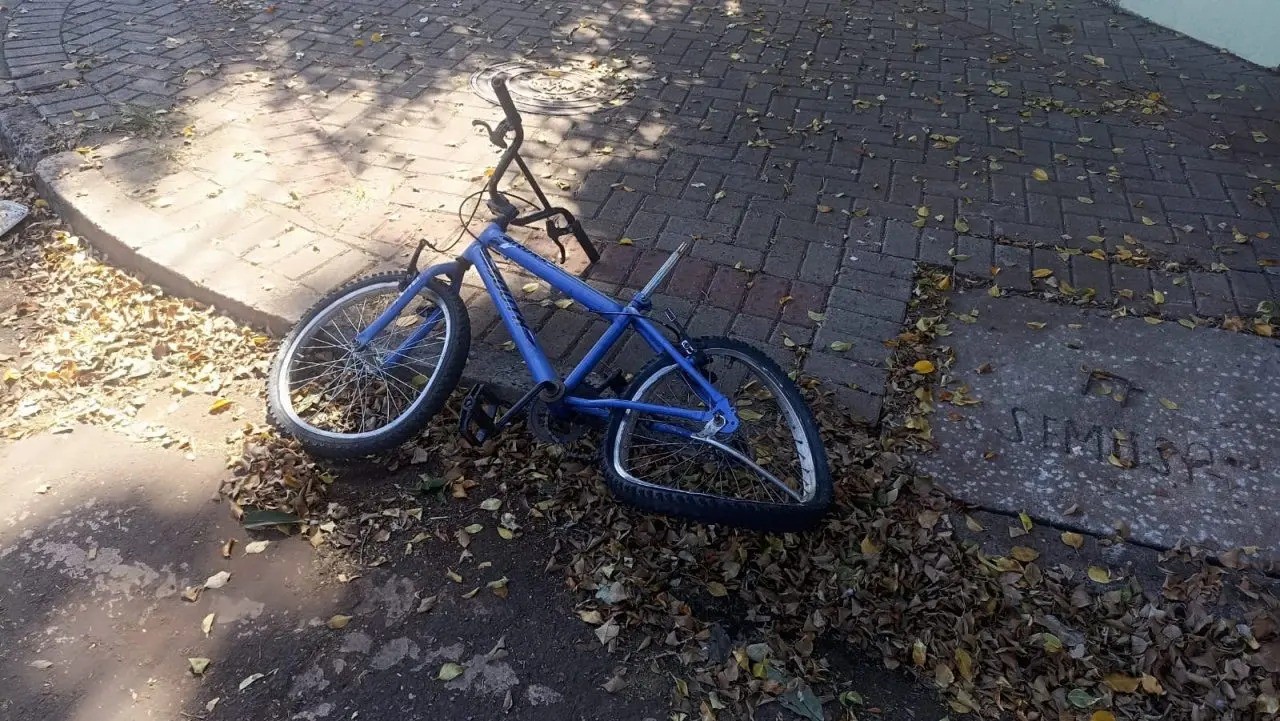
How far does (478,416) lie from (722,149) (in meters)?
2.69

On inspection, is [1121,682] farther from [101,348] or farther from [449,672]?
[101,348]

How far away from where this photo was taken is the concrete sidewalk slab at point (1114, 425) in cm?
281

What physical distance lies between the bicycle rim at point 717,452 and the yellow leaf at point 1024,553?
0.74 meters

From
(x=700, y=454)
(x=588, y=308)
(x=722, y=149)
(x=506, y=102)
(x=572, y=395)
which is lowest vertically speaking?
(x=722, y=149)

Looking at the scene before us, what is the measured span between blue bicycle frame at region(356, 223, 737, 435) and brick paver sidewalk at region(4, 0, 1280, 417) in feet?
1.65

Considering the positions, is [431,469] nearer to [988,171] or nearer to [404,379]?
[404,379]

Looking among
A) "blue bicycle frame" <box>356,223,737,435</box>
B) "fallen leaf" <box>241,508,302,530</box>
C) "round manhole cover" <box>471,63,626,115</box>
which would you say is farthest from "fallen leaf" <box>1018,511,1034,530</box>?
"round manhole cover" <box>471,63,626,115</box>

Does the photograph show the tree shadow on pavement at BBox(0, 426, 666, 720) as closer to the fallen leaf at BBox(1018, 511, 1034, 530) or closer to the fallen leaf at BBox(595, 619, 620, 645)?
the fallen leaf at BBox(595, 619, 620, 645)

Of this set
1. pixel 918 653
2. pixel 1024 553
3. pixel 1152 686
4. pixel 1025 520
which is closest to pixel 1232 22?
pixel 1025 520

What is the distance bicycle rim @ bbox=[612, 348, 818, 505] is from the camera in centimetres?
261

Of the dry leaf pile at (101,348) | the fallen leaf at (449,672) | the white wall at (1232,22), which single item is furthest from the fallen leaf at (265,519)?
the white wall at (1232,22)

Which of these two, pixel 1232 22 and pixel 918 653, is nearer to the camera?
pixel 918 653

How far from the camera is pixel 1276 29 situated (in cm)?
605

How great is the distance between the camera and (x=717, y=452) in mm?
2719
